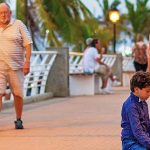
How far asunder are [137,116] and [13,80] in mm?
4570

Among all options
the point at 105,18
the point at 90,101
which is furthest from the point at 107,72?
the point at 105,18

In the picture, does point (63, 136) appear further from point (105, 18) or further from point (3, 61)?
point (105, 18)

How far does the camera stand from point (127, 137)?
650 centimetres

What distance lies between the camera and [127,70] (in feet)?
104

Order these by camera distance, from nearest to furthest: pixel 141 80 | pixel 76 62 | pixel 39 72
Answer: pixel 141 80 → pixel 39 72 → pixel 76 62

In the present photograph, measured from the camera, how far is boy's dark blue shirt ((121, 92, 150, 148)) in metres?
6.33

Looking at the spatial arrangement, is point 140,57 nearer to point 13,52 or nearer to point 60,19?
point 60,19

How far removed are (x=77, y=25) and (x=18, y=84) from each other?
18.6 metres

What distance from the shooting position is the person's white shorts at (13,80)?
417 inches

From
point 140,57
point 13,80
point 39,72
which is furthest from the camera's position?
point 140,57

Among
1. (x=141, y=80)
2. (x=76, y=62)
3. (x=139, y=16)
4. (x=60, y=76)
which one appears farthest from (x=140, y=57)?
(x=139, y=16)

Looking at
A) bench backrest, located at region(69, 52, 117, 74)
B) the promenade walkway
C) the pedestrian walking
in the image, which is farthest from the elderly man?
bench backrest, located at region(69, 52, 117, 74)

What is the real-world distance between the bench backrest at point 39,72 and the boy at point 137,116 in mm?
10680

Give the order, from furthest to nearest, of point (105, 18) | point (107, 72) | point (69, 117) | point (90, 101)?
1. point (105, 18)
2. point (107, 72)
3. point (90, 101)
4. point (69, 117)
